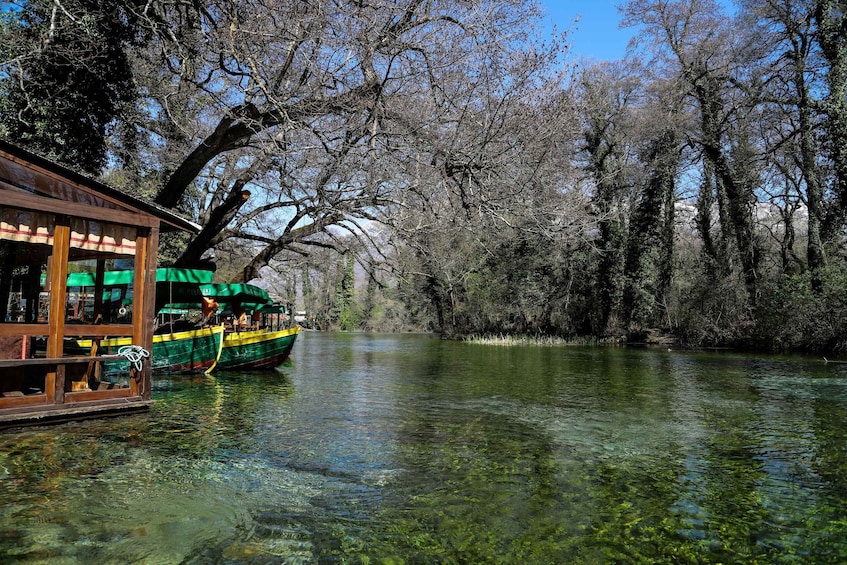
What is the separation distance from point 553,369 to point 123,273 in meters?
11.4

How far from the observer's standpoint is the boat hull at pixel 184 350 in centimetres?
1383

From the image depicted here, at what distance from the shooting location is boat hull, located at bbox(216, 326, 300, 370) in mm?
15164

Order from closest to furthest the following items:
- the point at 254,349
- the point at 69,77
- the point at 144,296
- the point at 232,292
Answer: the point at 144,296
the point at 69,77
the point at 254,349
the point at 232,292

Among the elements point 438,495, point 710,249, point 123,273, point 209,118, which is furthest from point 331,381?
point 710,249

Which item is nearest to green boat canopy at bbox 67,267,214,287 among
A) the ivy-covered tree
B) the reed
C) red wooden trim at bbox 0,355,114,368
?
the ivy-covered tree

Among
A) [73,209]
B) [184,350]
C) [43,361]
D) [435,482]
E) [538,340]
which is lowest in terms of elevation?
[435,482]

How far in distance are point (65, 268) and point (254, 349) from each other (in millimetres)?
9148

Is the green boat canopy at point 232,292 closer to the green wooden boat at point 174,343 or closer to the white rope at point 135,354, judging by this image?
the green wooden boat at point 174,343

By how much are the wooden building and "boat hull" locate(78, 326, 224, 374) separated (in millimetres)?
5304

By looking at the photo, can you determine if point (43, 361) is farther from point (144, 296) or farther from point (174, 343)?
point (174, 343)

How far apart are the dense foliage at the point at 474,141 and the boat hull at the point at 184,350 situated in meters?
1.87

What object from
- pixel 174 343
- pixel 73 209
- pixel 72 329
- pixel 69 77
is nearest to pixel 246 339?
pixel 174 343

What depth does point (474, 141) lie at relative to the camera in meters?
9.59

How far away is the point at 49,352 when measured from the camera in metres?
6.88
